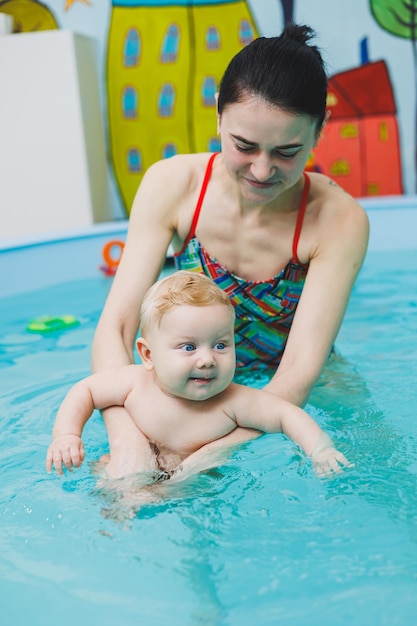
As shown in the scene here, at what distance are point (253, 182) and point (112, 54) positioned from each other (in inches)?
229

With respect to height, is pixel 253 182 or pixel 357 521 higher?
pixel 253 182

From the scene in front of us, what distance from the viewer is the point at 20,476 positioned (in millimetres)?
2197

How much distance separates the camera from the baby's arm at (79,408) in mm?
1954

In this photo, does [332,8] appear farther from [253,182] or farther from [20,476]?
[20,476]

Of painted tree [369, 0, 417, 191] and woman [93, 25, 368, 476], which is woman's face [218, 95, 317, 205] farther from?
painted tree [369, 0, 417, 191]

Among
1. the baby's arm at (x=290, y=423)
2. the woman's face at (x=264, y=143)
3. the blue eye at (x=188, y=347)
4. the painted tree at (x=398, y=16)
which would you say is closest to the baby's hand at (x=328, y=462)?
the baby's arm at (x=290, y=423)

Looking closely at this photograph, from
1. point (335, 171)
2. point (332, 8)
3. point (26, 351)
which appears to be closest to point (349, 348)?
point (26, 351)

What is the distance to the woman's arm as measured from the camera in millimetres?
2330

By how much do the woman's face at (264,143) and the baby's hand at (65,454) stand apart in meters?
0.85

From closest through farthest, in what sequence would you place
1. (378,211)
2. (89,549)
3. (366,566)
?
1. (366,566)
2. (89,549)
3. (378,211)

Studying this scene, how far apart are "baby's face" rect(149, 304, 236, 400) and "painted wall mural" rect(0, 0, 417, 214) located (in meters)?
5.76

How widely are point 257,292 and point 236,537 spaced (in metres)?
1.08

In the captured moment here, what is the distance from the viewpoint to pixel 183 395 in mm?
2072

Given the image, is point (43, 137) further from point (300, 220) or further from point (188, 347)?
point (188, 347)
